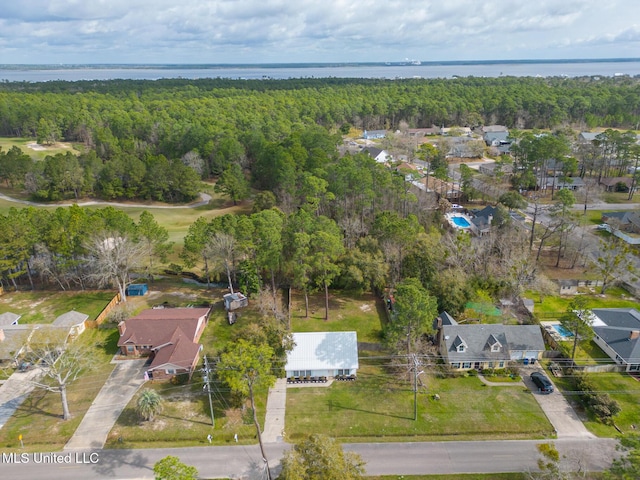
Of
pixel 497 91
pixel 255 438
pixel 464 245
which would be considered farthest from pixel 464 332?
pixel 497 91

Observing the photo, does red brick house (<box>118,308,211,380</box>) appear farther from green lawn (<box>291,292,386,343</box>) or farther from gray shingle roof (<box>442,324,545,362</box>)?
gray shingle roof (<box>442,324,545,362</box>)

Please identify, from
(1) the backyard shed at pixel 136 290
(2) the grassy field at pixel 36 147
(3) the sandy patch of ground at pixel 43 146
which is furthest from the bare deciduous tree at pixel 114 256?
(3) the sandy patch of ground at pixel 43 146

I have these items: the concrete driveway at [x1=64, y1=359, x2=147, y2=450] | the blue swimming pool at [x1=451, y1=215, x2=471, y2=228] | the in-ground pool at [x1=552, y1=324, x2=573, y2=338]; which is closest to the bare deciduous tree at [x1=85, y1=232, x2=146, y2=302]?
the concrete driveway at [x1=64, y1=359, x2=147, y2=450]

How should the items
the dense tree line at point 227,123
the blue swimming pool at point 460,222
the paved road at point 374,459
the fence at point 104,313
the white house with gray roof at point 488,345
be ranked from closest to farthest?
the paved road at point 374,459, the white house with gray roof at point 488,345, the fence at point 104,313, the blue swimming pool at point 460,222, the dense tree line at point 227,123

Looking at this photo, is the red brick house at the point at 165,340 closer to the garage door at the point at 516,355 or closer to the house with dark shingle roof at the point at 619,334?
the garage door at the point at 516,355

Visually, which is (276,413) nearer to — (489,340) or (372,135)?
(489,340)

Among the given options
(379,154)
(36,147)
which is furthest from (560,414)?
(36,147)

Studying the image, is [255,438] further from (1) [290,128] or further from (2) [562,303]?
(1) [290,128]
